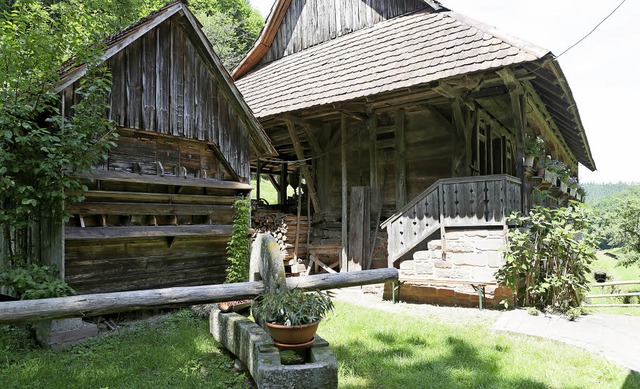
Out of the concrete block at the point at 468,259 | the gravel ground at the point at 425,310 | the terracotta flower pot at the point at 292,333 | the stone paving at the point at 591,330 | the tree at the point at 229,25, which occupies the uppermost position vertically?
the tree at the point at 229,25

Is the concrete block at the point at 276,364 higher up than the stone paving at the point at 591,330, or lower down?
higher up

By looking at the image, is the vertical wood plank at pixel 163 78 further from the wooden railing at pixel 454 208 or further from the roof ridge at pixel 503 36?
the roof ridge at pixel 503 36

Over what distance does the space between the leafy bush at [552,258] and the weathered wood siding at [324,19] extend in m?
6.53

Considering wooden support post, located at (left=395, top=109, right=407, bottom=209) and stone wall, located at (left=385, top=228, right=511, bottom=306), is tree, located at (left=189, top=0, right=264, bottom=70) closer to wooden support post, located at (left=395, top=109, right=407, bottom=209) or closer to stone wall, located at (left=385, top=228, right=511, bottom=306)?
wooden support post, located at (left=395, top=109, right=407, bottom=209)

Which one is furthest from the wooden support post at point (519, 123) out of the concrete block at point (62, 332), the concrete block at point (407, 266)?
the concrete block at point (62, 332)

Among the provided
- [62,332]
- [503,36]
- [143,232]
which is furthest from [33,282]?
[503,36]

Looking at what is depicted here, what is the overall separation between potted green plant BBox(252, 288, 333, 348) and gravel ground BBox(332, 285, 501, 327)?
367 centimetres

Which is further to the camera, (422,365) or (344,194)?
(344,194)

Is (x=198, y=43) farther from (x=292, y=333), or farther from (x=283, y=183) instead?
(x=283, y=183)

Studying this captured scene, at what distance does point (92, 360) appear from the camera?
491 centimetres

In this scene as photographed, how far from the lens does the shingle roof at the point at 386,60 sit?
7.71 metres

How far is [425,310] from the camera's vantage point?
7734 millimetres

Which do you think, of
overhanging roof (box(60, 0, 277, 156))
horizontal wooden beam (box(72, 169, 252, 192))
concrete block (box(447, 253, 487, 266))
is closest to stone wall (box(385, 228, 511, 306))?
concrete block (box(447, 253, 487, 266))

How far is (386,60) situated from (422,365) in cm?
705
